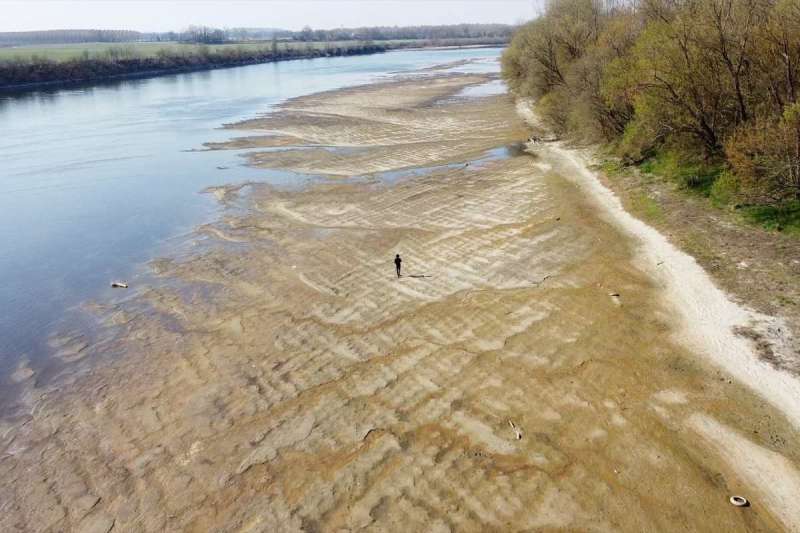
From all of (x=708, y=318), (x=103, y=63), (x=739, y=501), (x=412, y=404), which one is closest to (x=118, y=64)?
(x=103, y=63)

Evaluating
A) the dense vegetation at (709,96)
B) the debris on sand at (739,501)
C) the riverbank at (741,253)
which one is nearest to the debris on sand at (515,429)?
the debris on sand at (739,501)

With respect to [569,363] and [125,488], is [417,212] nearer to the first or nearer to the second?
[569,363]

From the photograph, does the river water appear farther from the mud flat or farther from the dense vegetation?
the dense vegetation

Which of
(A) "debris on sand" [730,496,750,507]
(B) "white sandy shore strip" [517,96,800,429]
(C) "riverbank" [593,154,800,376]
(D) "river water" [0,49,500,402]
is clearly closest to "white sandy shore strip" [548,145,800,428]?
(B) "white sandy shore strip" [517,96,800,429]

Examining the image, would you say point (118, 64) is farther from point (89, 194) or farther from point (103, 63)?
point (89, 194)

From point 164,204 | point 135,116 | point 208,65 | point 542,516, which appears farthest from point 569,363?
point 208,65

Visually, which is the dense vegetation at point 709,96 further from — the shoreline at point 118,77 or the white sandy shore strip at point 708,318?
the shoreline at point 118,77
